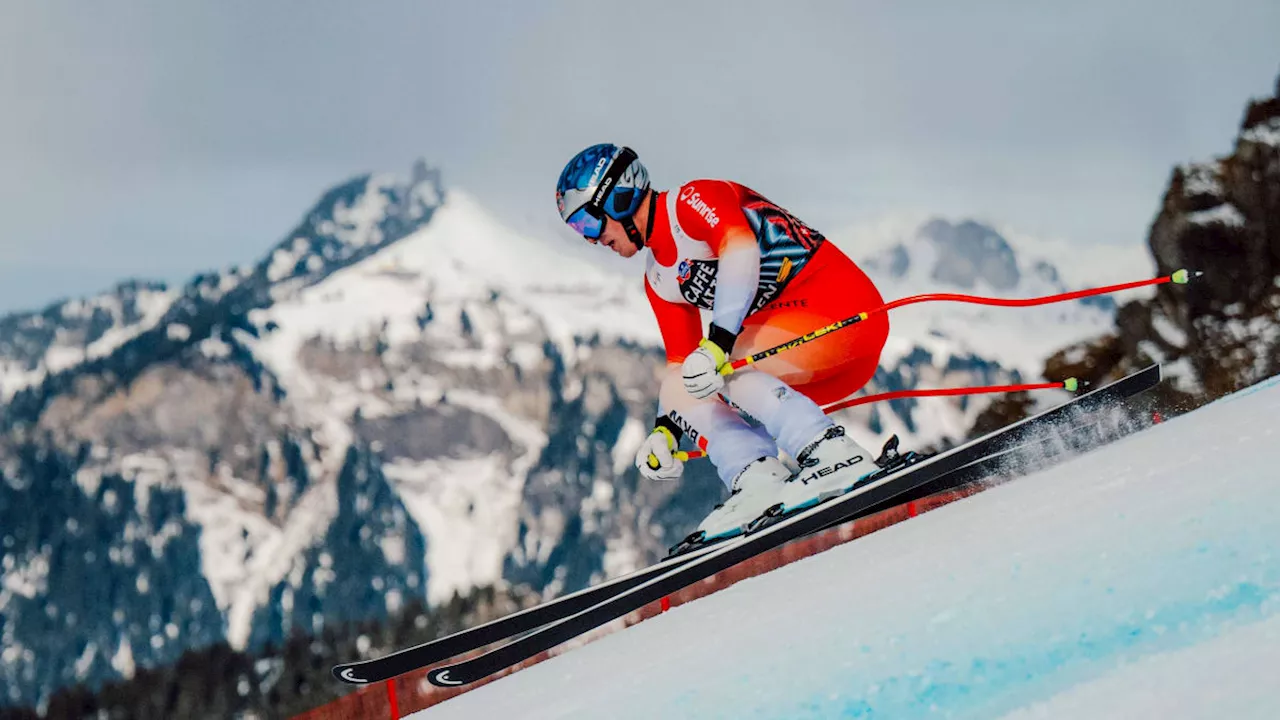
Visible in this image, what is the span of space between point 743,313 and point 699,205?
699 millimetres

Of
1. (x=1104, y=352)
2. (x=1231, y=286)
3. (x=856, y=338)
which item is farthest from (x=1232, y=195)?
(x=856, y=338)

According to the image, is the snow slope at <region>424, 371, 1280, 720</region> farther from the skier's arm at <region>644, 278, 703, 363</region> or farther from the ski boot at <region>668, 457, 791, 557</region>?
the skier's arm at <region>644, 278, 703, 363</region>

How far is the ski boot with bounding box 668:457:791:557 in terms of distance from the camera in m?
7.02

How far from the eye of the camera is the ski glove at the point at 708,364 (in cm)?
653

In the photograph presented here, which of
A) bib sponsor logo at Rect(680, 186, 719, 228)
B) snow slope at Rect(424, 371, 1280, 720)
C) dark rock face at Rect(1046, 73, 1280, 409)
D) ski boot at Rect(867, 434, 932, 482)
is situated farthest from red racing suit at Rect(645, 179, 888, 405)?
dark rock face at Rect(1046, 73, 1280, 409)

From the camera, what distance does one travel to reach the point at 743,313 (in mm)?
6645

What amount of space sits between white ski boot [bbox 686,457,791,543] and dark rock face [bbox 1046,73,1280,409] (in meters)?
34.6

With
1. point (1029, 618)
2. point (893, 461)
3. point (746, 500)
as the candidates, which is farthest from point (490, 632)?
point (1029, 618)

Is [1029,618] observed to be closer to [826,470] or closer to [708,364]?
[826,470]

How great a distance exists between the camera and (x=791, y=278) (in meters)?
7.16

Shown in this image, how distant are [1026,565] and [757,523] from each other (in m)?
2.31

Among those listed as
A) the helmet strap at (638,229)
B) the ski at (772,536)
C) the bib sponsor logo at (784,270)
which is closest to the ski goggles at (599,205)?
the helmet strap at (638,229)

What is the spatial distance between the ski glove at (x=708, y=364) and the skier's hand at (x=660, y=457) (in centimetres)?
96

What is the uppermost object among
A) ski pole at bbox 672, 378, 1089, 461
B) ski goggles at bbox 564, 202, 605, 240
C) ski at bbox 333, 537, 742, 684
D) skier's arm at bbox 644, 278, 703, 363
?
ski goggles at bbox 564, 202, 605, 240
